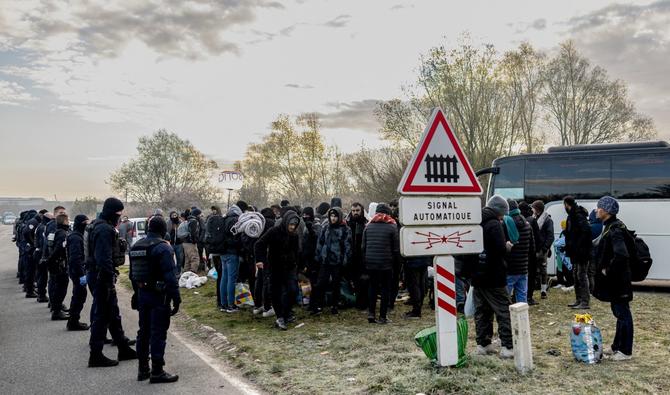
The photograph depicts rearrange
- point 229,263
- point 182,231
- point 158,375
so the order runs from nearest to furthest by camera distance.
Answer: point 158,375 → point 229,263 → point 182,231

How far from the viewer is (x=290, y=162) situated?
52781 millimetres

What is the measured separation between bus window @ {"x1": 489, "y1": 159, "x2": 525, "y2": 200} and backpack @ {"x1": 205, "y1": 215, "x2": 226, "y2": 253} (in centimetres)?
795

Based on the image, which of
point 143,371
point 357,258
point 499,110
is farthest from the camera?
point 499,110

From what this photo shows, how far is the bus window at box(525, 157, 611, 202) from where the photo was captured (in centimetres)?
1344

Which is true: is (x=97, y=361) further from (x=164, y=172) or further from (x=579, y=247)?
(x=164, y=172)

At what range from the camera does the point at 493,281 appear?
20.7 feet

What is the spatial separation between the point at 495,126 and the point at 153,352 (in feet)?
89.1

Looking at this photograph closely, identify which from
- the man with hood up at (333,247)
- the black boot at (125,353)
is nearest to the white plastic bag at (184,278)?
the man with hood up at (333,247)

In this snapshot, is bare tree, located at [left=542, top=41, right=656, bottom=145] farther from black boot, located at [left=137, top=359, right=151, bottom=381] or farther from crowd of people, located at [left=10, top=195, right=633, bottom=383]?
black boot, located at [left=137, top=359, right=151, bottom=381]

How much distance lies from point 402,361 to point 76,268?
5.65 metres

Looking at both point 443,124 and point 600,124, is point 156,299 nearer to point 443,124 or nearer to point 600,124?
Result: point 443,124

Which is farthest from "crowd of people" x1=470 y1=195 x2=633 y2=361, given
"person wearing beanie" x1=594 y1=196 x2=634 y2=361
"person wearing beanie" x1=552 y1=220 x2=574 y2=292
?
"person wearing beanie" x1=552 y1=220 x2=574 y2=292

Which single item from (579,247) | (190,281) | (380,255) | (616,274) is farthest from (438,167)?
(190,281)

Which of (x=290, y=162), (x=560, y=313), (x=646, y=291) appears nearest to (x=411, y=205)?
(x=560, y=313)
